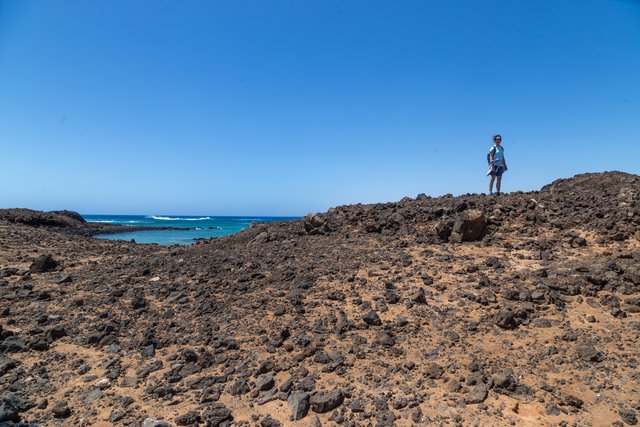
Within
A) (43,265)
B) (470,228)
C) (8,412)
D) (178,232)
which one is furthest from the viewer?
(178,232)

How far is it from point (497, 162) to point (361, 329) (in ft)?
24.5

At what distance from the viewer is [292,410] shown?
3.77 metres

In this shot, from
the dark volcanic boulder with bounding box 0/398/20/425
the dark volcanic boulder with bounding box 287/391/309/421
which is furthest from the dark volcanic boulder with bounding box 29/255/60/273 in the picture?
the dark volcanic boulder with bounding box 287/391/309/421

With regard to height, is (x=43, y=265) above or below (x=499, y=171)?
below

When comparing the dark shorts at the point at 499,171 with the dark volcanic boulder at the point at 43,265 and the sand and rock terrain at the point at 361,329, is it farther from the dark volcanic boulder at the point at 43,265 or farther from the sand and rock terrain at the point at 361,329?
the dark volcanic boulder at the point at 43,265

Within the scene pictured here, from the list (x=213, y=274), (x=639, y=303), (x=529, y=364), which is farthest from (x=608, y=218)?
(x=213, y=274)

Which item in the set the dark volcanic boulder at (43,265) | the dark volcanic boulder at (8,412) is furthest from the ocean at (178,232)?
the dark volcanic boulder at (8,412)

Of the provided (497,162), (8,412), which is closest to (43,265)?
(8,412)

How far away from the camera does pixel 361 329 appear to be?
511cm

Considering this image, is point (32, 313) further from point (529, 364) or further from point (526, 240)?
point (526, 240)

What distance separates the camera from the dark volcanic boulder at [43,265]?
332 inches

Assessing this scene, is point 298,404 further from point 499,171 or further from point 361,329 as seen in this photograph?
point 499,171

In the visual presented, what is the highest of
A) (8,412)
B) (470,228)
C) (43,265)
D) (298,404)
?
(470,228)

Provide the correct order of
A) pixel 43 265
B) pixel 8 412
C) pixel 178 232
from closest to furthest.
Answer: pixel 8 412 → pixel 43 265 → pixel 178 232
